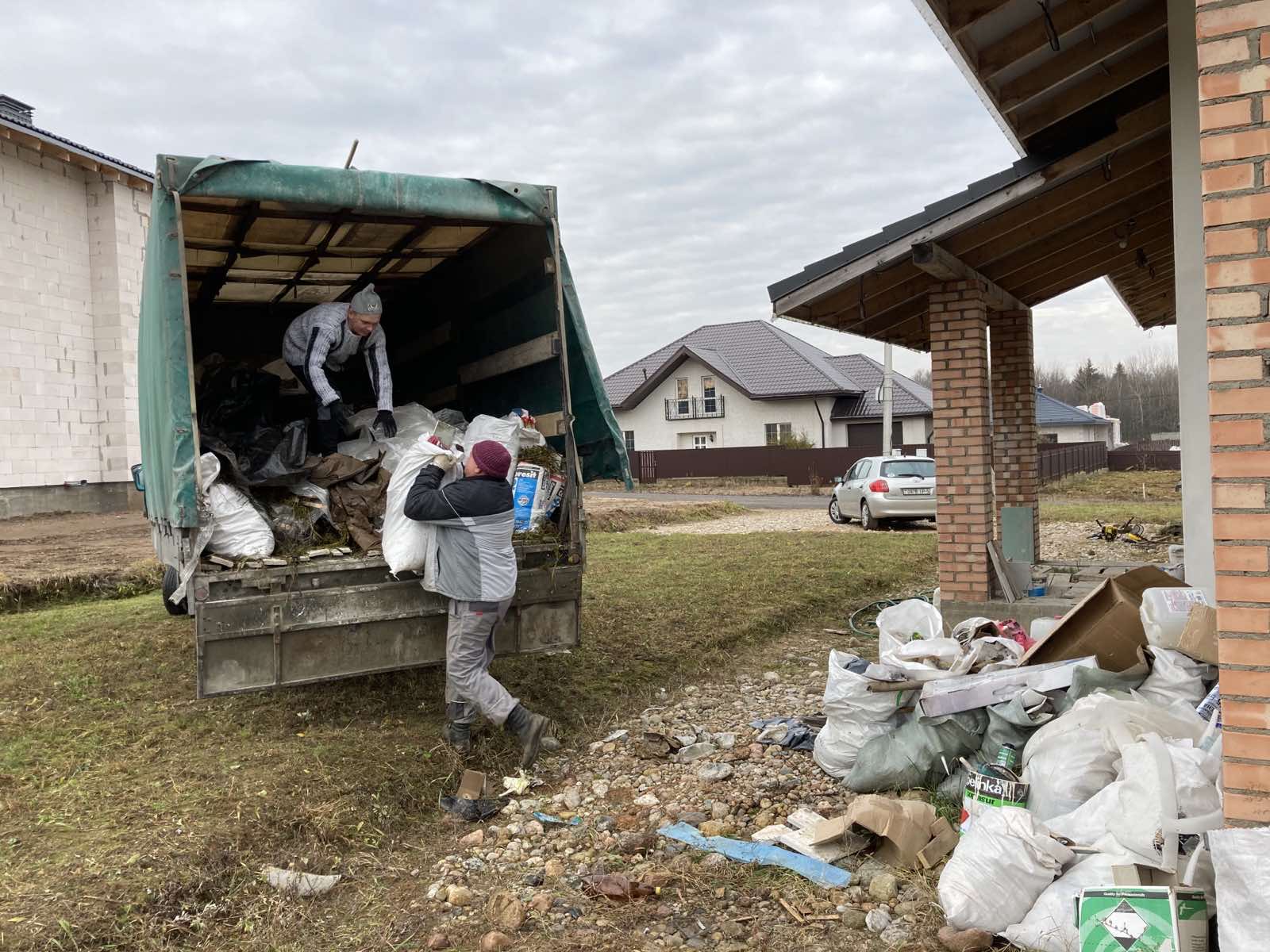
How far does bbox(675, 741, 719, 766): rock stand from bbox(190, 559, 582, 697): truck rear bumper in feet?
3.32

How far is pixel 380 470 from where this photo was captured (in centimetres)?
630

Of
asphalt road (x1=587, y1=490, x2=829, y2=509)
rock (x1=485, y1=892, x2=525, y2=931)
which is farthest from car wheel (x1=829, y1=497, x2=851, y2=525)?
rock (x1=485, y1=892, x2=525, y2=931)

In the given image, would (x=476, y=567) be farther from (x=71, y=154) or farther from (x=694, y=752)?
(x=71, y=154)

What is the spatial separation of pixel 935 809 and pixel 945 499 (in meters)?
4.01

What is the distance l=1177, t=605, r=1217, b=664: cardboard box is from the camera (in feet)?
12.9

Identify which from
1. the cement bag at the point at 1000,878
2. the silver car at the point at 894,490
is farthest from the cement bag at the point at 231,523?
the silver car at the point at 894,490

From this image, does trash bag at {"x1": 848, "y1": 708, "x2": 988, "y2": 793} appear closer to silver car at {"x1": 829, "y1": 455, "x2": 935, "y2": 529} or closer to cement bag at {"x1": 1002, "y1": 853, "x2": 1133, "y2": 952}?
cement bag at {"x1": 1002, "y1": 853, "x2": 1133, "y2": 952}

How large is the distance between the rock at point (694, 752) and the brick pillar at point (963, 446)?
3.18m

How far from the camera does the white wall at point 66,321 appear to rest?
54.6 feet

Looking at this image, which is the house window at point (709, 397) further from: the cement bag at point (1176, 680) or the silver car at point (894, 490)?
the cement bag at point (1176, 680)

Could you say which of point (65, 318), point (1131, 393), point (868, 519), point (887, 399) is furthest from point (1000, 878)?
point (1131, 393)

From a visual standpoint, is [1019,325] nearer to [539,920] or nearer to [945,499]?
[945,499]

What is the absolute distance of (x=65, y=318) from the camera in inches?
693

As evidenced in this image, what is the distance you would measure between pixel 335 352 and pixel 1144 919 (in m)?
5.79
